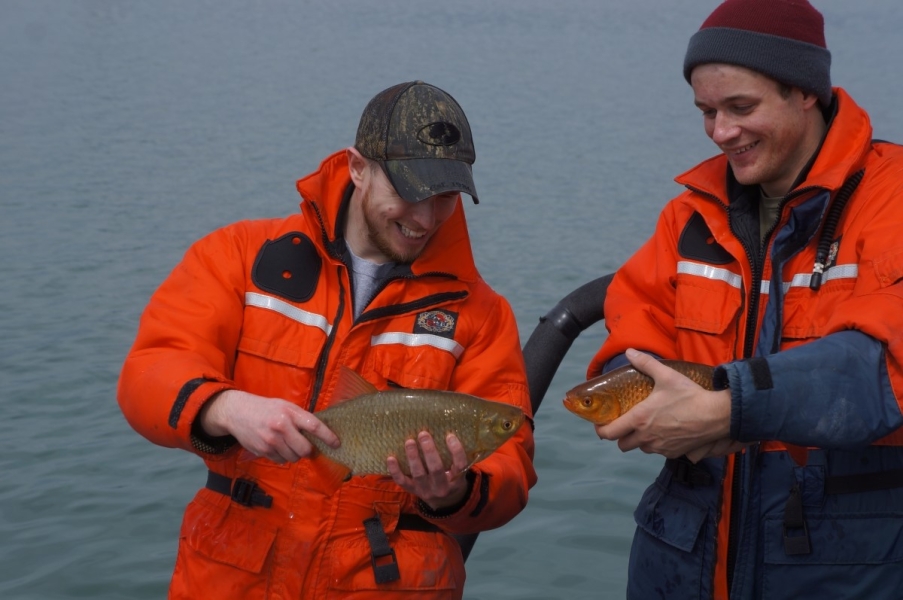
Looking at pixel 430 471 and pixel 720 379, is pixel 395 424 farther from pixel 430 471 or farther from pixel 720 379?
pixel 720 379

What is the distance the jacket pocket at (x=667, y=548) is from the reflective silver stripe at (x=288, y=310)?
125 cm

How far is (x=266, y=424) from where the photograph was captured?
331 centimetres

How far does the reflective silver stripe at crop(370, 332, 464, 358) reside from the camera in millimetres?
3822

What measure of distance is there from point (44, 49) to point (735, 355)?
26.3 metres

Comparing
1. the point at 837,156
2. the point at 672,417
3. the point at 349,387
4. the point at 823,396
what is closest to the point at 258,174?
the point at 349,387

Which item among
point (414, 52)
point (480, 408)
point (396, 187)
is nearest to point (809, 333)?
point (480, 408)

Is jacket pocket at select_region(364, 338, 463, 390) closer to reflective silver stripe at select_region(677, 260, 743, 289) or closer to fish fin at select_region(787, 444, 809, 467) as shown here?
reflective silver stripe at select_region(677, 260, 743, 289)

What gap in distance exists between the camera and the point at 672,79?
25.9 meters

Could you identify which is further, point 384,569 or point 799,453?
point 384,569

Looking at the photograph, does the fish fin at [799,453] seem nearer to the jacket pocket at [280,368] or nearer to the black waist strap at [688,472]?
the black waist strap at [688,472]

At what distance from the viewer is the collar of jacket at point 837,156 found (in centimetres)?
354

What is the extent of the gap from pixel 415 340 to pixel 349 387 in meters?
0.35

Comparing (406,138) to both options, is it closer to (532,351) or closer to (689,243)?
(689,243)

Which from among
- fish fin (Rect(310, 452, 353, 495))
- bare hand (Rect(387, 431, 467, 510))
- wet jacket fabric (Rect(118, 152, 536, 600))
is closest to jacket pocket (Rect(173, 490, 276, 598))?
wet jacket fabric (Rect(118, 152, 536, 600))
